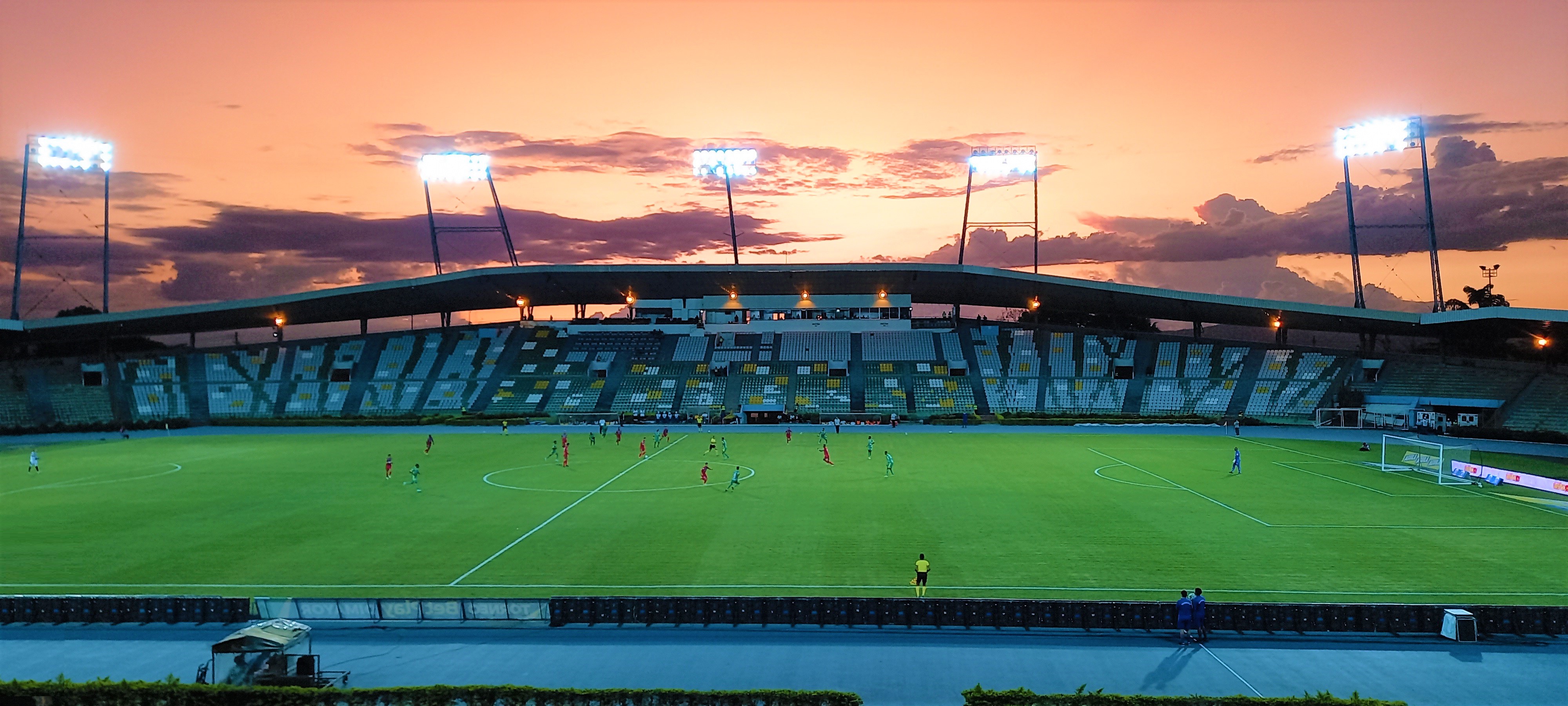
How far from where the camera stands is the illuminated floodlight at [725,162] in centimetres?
7156

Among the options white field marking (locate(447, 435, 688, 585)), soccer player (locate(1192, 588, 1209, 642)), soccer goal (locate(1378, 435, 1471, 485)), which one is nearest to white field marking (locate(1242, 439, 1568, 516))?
soccer goal (locate(1378, 435, 1471, 485))

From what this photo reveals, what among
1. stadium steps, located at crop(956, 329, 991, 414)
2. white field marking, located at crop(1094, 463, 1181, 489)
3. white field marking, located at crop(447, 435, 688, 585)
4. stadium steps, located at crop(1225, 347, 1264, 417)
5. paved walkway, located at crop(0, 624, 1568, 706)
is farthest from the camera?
stadium steps, located at crop(956, 329, 991, 414)

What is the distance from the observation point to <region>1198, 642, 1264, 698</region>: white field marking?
15000mm

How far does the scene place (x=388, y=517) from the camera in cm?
3009

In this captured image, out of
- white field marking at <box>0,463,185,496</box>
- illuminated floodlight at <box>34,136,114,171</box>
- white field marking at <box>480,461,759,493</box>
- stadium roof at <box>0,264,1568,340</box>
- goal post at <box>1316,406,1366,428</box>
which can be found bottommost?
white field marking at <box>0,463,185,496</box>

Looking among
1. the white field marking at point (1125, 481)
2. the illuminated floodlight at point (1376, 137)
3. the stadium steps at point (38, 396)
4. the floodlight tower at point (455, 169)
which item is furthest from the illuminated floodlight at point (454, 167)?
the illuminated floodlight at point (1376, 137)

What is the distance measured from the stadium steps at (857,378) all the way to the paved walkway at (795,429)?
577cm

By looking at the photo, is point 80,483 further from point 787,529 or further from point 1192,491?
point 1192,491

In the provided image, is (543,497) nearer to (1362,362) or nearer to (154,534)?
(154,534)

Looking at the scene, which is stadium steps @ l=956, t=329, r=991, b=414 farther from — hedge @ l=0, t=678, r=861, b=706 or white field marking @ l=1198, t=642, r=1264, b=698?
hedge @ l=0, t=678, r=861, b=706

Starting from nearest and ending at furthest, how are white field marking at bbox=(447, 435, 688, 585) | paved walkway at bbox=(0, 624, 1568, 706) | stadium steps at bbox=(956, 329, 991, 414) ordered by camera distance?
paved walkway at bbox=(0, 624, 1568, 706) → white field marking at bbox=(447, 435, 688, 585) → stadium steps at bbox=(956, 329, 991, 414)

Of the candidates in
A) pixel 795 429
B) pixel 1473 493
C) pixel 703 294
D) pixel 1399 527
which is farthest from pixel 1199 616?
pixel 703 294

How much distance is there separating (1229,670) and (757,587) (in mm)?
10741

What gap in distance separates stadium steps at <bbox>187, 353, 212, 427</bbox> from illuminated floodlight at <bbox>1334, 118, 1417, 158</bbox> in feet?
314
